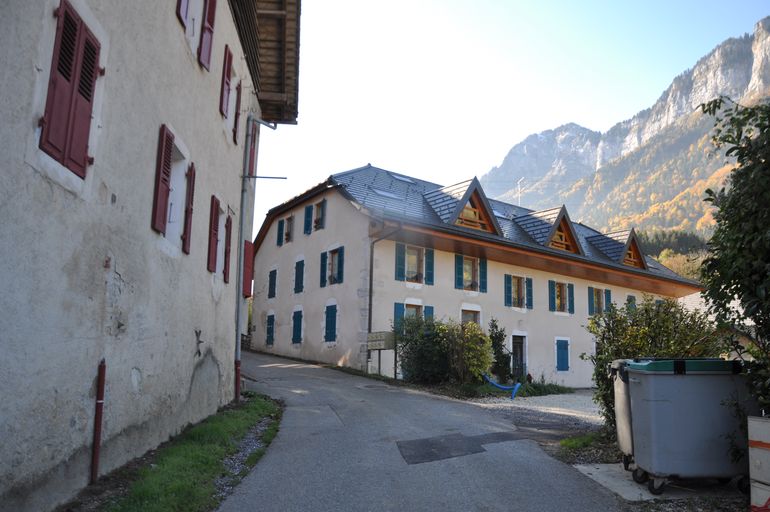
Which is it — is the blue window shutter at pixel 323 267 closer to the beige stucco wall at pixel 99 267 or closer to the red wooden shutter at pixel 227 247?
the red wooden shutter at pixel 227 247

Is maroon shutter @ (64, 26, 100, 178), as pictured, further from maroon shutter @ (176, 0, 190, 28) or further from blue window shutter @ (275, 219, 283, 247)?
blue window shutter @ (275, 219, 283, 247)

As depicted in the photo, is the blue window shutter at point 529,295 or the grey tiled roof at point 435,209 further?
the blue window shutter at point 529,295

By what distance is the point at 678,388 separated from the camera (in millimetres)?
6195

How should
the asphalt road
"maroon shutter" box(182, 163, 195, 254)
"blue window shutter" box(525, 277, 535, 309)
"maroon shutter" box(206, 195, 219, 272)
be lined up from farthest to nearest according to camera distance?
"blue window shutter" box(525, 277, 535, 309) → "maroon shutter" box(206, 195, 219, 272) → "maroon shutter" box(182, 163, 195, 254) → the asphalt road

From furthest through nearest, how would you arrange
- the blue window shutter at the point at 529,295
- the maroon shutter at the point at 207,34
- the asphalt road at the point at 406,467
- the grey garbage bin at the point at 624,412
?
the blue window shutter at the point at 529,295, the maroon shutter at the point at 207,34, the grey garbage bin at the point at 624,412, the asphalt road at the point at 406,467

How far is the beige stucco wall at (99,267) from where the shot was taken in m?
4.09

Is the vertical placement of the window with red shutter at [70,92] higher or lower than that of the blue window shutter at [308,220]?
lower

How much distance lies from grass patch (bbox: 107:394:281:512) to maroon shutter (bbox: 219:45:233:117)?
17.4 ft

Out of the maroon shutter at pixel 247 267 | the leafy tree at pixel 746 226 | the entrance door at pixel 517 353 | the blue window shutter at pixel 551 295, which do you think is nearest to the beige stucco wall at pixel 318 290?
the maroon shutter at pixel 247 267

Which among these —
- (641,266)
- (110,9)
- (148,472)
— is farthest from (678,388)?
(641,266)

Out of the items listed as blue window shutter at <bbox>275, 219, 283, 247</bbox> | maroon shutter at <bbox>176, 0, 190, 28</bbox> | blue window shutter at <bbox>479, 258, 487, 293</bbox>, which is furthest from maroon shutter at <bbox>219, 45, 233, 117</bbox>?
blue window shutter at <bbox>275, 219, 283, 247</bbox>

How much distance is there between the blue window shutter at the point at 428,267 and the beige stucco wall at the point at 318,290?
2.55 m

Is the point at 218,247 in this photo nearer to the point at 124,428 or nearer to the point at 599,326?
the point at 124,428

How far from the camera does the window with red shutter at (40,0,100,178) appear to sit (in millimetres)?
4598
